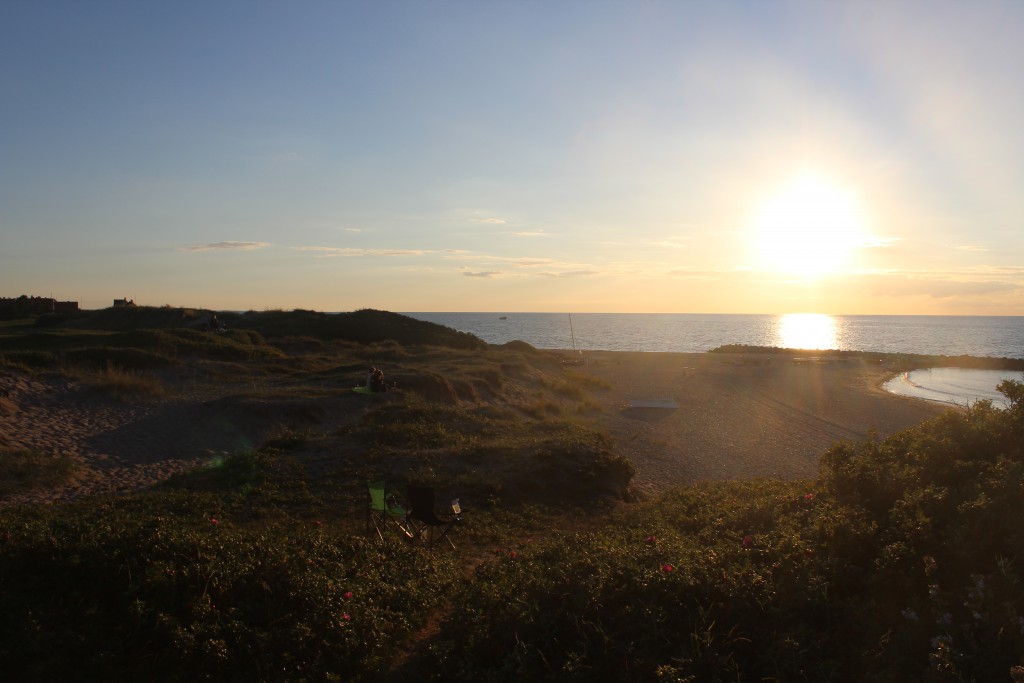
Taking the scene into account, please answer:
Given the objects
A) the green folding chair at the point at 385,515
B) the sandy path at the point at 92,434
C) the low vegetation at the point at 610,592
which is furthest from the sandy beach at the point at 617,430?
the low vegetation at the point at 610,592

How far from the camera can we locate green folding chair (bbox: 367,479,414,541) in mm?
8602

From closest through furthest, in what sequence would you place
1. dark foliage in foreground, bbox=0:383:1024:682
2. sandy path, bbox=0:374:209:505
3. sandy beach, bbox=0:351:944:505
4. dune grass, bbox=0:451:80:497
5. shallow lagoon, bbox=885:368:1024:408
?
dark foliage in foreground, bbox=0:383:1024:682 → dune grass, bbox=0:451:80:497 → sandy path, bbox=0:374:209:505 → sandy beach, bbox=0:351:944:505 → shallow lagoon, bbox=885:368:1024:408

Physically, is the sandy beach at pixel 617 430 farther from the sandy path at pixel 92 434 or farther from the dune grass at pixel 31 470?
the dune grass at pixel 31 470

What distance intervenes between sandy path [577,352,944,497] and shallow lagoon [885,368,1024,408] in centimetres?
191

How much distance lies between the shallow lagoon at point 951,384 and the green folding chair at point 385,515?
2861 centimetres

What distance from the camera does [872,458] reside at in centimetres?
707

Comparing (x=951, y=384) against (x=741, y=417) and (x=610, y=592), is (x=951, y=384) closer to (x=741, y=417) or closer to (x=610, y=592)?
(x=741, y=417)

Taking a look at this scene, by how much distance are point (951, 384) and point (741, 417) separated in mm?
26908

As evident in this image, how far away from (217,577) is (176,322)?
1512 inches

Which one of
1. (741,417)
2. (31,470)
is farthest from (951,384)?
(31,470)

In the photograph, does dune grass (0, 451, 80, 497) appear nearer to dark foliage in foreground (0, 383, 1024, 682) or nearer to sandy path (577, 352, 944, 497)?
dark foliage in foreground (0, 383, 1024, 682)

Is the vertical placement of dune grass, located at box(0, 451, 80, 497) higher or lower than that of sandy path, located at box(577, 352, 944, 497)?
higher

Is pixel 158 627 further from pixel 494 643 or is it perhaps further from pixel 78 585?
pixel 494 643

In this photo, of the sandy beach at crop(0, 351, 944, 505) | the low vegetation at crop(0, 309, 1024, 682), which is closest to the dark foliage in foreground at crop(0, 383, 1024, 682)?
the low vegetation at crop(0, 309, 1024, 682)
